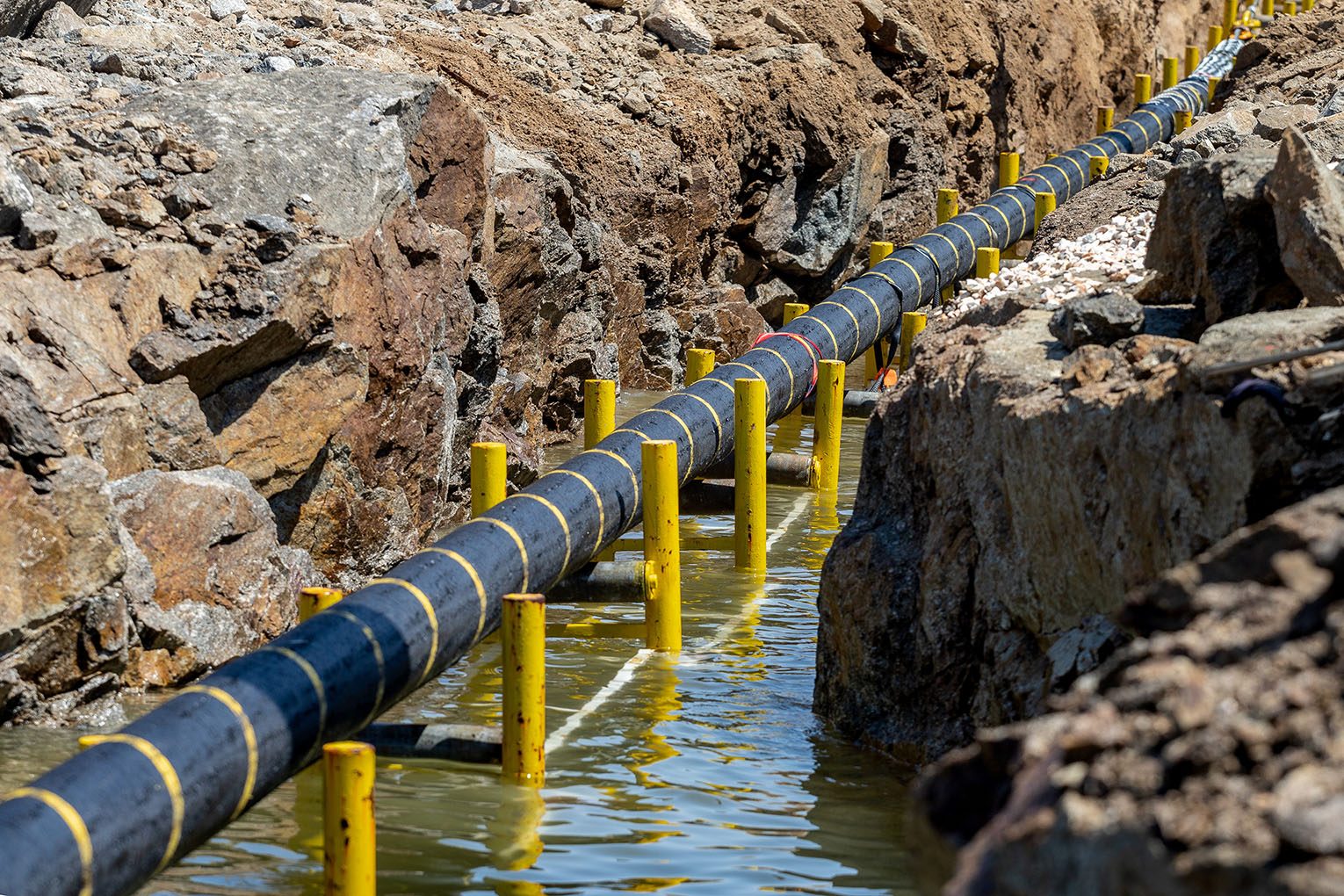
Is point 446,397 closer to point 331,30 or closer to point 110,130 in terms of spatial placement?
point 110,130

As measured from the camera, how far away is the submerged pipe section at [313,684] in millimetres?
4484

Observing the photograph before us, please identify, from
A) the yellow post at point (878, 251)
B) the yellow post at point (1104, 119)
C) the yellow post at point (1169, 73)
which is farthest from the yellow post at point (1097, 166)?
the yellow post at point (1169, 73)

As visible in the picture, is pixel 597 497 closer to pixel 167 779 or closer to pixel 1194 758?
pixel 167 779

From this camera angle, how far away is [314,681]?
551 cm

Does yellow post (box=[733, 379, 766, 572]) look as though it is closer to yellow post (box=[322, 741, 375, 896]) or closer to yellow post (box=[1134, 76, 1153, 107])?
yellow post (box=[322, 741, 375, 896])

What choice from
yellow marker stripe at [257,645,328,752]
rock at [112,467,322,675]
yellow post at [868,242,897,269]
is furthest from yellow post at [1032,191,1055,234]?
yellow marker stripe at [257,645,328,752]

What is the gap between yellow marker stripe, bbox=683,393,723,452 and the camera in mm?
9930

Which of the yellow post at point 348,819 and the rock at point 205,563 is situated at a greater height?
the rock at point 205,563

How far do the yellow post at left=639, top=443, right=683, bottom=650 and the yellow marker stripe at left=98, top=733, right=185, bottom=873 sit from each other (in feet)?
12.4

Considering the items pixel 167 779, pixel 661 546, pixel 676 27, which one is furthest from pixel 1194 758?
pixel 676 27

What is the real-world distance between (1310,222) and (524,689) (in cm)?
322

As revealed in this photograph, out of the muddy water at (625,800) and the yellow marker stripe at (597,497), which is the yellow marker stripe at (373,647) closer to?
the muddy water at (625,800)

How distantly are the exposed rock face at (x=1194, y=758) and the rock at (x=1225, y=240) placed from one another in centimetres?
302

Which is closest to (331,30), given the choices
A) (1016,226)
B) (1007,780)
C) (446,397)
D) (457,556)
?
(446,397)
